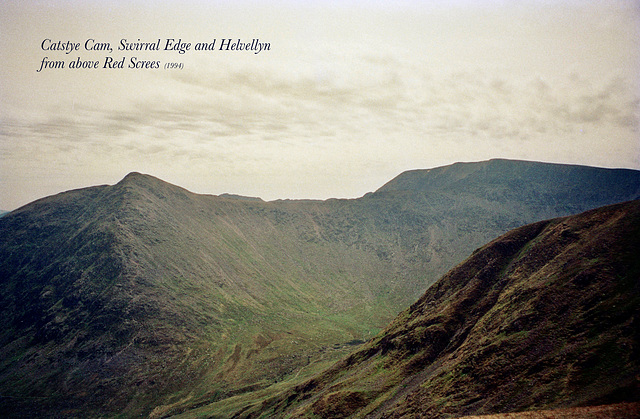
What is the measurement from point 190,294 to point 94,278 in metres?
47.8

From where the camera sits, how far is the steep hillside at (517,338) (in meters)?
38.8

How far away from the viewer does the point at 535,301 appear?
53812mm

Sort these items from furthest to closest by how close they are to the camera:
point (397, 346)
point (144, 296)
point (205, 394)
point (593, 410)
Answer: point (144, 296) < point (205, 394) < point (397, 346) < point (593, 410)

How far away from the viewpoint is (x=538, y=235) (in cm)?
7519

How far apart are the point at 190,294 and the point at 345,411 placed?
151 metres

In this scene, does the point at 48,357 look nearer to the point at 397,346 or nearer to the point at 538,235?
the point at 397,346

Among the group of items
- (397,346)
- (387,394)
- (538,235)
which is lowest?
(387,394)

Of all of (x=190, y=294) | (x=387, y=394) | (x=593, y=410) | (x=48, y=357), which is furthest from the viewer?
(x=190, y=294)

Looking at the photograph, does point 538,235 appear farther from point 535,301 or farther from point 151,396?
point 151,396

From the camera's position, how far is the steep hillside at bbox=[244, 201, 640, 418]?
3881 centimetres

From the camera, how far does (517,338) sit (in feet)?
163

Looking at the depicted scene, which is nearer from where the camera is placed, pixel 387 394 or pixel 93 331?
pixel 387 394

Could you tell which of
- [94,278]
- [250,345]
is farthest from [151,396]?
[94,278]

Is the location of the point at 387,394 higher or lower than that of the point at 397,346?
lower
